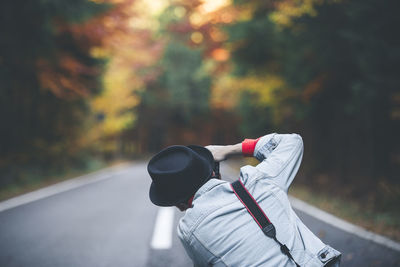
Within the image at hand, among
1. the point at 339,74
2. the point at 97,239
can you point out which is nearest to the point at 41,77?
the point at 97,239

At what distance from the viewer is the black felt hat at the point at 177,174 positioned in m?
1.76

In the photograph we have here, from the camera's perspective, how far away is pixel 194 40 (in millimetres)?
39062

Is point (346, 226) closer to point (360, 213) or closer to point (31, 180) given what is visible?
point (360, 213)

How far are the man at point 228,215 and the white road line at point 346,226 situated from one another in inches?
129

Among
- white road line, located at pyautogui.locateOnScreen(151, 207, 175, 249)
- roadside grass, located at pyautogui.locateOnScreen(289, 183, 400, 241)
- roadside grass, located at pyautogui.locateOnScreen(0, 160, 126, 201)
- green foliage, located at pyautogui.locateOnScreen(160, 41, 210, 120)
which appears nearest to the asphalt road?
white road line, located at pyautogui.locateOnScreen(151, 207, 175, 249)

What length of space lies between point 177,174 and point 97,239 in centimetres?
373

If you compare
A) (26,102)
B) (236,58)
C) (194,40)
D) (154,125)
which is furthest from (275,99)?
(154,125)

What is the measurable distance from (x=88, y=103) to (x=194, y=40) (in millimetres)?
23376

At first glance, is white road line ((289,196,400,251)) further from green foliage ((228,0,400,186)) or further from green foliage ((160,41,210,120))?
green foliage ((160,41,210,120))

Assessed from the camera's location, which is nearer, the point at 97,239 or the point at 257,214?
the point at 257,214

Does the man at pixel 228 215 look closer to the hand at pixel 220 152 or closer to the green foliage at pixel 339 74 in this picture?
the hand at pixel 220 152

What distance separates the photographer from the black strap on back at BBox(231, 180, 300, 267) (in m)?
1.78

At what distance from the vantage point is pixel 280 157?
6.68ft

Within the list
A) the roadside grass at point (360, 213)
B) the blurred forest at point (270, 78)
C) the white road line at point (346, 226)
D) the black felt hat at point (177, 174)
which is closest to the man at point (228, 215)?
the black felt hat at point (177, 174)
